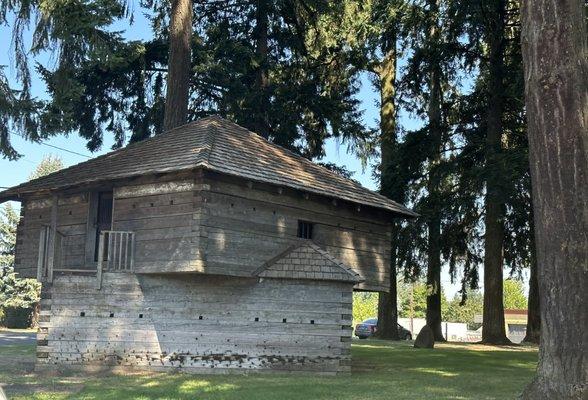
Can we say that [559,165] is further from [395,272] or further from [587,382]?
[395,272]

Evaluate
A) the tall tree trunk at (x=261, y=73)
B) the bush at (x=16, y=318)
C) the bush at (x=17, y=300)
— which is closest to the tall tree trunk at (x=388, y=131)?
the tall tree trunk at (x=261, y=73)

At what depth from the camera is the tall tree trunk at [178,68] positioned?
2467 centimetres

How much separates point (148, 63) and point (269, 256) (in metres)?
14.9

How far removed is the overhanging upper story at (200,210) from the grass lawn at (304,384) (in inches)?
104

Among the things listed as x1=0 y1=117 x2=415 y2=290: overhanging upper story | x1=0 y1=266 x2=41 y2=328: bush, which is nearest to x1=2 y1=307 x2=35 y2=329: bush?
x1=0 y1=266 x2=41 y2=328: bush

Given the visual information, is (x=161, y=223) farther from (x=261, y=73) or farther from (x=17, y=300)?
(x=17, y=300)

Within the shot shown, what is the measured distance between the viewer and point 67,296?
1714cm

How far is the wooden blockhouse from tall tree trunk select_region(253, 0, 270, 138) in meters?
9.98

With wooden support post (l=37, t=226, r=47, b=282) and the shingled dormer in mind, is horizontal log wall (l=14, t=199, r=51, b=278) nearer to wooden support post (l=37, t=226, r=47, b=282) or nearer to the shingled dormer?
wooden support post (l=37, t=226, r=47, b=282)

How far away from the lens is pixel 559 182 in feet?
30.2

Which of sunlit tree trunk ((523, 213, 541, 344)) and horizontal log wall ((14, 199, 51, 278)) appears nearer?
horizontal log wall ((14, 199, 51, 278))

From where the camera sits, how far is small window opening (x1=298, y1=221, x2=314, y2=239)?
60.8 ft

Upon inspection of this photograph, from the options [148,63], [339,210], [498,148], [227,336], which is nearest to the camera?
[227,336]

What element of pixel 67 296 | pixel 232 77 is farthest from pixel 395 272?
pixel 67 296
